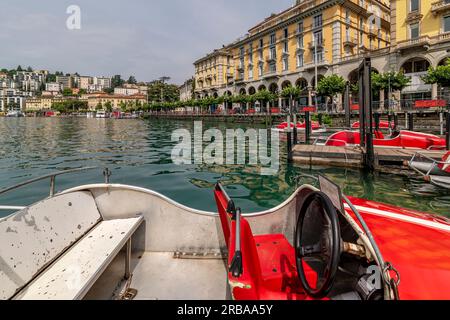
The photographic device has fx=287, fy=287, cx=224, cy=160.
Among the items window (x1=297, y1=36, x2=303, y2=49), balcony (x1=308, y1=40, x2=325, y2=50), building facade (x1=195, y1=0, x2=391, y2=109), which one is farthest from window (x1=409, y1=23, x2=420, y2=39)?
window (x1=297, y1=36, x2=303, y2=49)

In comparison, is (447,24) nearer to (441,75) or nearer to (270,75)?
(441,75)

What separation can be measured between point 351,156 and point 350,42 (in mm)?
40035

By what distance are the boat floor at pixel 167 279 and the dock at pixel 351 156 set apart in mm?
9973

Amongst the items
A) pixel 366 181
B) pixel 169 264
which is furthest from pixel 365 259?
pixel 366 181

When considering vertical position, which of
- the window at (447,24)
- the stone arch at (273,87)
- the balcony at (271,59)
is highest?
the balcony at (271,59)

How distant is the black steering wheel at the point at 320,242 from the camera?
7.18 ft

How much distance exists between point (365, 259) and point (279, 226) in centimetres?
167

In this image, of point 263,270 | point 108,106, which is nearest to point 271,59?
point 263,270

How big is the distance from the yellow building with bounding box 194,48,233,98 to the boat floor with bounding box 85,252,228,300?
72.9 m

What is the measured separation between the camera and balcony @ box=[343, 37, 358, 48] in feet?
147

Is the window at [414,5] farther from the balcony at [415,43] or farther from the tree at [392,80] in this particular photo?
the tree at [392,80]

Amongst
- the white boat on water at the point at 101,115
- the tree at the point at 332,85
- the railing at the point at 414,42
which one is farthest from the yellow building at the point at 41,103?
the railing at the point at 414,42
